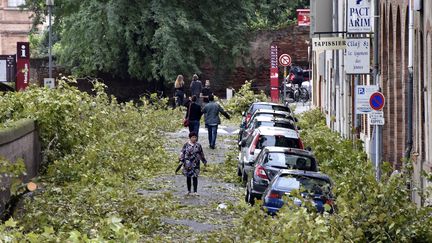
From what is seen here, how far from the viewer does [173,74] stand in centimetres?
5644

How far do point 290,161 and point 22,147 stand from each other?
594 centimetres

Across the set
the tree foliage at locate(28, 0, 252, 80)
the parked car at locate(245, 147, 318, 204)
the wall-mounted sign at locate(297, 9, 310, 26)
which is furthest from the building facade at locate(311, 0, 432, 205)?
the tree foliage at locate(28, 0, 252, 80)

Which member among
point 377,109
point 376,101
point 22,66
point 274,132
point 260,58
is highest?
point 260,58

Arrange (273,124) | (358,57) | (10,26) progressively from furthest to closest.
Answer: (10,26)
(273,124)
(358,57)

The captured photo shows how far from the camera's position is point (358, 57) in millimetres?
26047

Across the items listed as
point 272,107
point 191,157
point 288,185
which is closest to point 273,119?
point 272,107

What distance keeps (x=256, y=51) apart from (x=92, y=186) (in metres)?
38.7

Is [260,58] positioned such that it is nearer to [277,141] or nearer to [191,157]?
[277,141]

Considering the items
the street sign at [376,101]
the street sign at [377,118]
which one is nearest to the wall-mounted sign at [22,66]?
the street sign at [376,101]

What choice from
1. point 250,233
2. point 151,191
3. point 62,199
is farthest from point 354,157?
point 250,233

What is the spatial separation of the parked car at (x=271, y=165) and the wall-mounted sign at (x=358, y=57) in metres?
2.17

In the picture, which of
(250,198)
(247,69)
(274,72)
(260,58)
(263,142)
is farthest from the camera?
(260,58)

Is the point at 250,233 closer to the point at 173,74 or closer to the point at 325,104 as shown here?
the point at 325,104

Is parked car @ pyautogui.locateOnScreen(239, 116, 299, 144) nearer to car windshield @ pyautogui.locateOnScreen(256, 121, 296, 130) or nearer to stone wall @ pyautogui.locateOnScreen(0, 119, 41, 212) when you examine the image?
car windshield @ pyautogui.locateOnScreen(256, 121, 296, 130)
